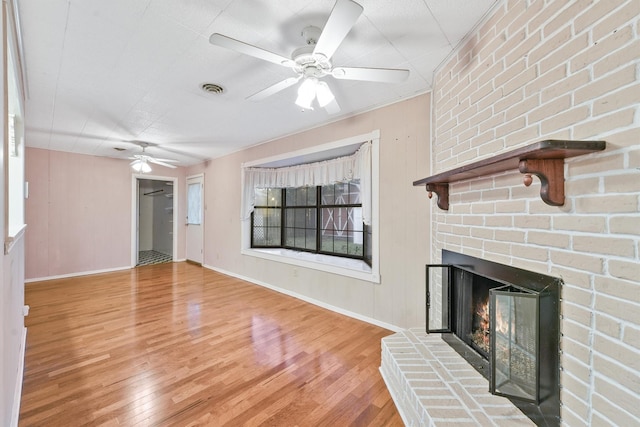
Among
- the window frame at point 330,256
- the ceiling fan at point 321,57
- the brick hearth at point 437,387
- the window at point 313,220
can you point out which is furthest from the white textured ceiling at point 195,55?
the brick hearth at point 437,387

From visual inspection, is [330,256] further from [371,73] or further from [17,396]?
[17,396]

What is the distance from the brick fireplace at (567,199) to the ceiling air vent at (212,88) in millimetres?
2022

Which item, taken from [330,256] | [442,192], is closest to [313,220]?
[330,256]

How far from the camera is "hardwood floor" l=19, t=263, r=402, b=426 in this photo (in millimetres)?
1625

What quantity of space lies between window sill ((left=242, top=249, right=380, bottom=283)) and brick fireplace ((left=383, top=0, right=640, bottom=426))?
4.14ft

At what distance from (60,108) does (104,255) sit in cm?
347

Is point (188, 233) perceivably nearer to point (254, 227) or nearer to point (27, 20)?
point (254, 227)

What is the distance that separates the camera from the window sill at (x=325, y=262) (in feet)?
10.0

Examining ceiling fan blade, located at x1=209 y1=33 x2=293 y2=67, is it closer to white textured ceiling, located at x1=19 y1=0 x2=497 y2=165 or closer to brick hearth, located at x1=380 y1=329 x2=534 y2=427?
white textured ceiling, located at x1=19 y1=0 x2=497 y2=165

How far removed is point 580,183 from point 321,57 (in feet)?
4.54

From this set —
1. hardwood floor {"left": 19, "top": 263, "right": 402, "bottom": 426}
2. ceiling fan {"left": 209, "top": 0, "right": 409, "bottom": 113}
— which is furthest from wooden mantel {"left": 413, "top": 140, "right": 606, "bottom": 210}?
hardwood floor {"left": 19, "top": 263, "right": 402, "bottom": 426}

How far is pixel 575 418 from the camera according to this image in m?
1.07

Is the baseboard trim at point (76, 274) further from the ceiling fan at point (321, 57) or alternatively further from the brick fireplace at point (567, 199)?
the brick fireplace at point (567, 199)

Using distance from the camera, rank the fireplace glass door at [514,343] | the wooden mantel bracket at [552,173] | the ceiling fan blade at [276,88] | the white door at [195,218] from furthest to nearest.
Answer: the white door at [195,218]
the ceiling fan blade at [276,88]
the fireplace glass door at [514,343]
the wooden mantel bracket at [552,173]
